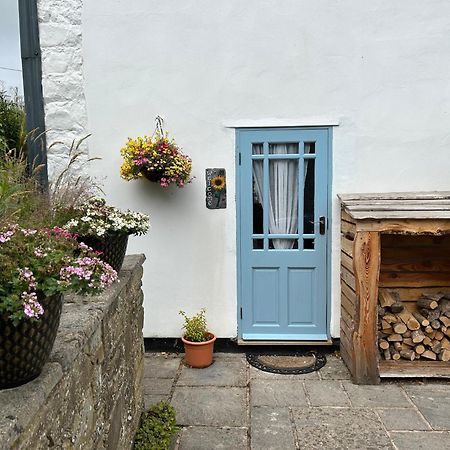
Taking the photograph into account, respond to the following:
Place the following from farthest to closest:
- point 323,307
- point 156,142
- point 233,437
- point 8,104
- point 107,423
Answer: point 8,104 < point 323,307 < point 156,142 < point 233,437 < point 107,423

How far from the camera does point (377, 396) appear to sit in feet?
10.7

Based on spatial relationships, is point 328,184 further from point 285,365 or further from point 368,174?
point 285,365

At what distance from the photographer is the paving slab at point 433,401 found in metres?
2.91

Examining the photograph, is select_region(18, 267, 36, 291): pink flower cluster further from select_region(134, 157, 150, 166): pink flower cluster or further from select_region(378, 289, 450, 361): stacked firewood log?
select_region(378, 289, 450, 361): stacked firewood log

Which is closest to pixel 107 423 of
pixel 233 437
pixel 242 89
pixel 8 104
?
pixel 233 437

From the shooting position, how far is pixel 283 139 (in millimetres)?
3891

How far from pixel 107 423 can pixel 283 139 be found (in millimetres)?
2752

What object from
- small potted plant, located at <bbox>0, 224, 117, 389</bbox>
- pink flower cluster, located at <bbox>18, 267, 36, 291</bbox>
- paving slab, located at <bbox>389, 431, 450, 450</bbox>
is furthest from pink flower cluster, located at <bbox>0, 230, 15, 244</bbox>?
paving slab, located at <bbox>389, 431, 450, 450</bbox>

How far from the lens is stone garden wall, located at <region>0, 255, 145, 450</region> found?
45.6 inches

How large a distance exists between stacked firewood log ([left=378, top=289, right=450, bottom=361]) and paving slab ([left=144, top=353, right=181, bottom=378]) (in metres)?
1.75

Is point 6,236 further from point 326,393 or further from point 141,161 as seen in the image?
point 326,393

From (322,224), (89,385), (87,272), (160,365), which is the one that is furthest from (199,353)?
(87,272)

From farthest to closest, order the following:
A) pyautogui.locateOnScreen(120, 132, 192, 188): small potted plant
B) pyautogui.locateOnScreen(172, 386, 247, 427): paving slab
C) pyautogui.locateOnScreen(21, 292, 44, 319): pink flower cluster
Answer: pyautogui.locateOnScreen(120, 132, 192, 188): small potted plant, pyautogui.locateOnScreen(172, 386, 247, 427): paving slab, pyautogui.locateOnScreen(21, 292, 44, 319): pink flower cluster

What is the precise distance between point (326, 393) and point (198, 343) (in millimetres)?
1115
